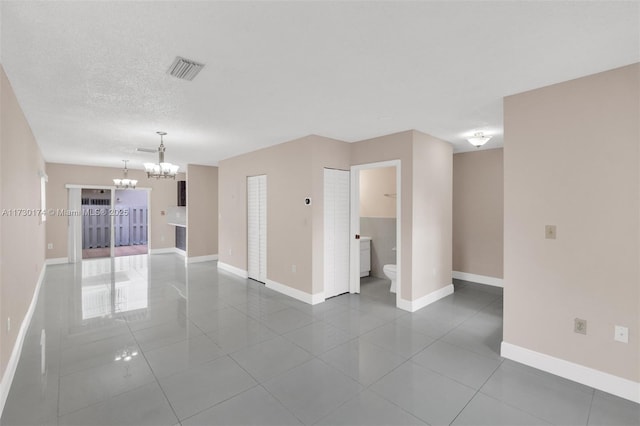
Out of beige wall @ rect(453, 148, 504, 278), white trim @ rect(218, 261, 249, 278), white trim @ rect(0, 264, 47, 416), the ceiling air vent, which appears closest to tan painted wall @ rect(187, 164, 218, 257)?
white trim @ rect(218, 261, 249, 278)

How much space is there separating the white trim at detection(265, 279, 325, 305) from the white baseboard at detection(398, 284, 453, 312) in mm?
1182

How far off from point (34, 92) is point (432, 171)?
4.68m

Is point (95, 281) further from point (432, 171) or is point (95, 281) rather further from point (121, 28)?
point (432, 171)

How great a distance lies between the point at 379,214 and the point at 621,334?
4084 mm

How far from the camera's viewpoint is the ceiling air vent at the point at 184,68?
7.23 feet

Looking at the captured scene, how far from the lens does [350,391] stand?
2.29 meters

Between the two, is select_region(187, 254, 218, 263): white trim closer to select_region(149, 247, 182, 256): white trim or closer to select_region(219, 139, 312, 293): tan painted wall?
select_region(149, 247, 182, 256): white trim

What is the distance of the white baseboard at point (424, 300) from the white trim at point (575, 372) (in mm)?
1291

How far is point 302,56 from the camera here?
84.3 inches

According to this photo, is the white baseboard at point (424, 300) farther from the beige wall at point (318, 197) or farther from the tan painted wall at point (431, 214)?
the beige wall at point (318, 197)

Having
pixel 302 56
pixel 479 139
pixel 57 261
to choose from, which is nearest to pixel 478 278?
pixel 479 139

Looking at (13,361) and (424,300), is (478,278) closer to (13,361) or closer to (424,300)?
(424,300)

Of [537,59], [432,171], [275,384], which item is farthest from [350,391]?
[432,171]

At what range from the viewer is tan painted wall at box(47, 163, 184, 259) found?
7359 millimetres
